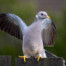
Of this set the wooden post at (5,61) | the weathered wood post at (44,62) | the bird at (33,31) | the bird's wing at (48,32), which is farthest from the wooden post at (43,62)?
the bird's wing at (48,32)

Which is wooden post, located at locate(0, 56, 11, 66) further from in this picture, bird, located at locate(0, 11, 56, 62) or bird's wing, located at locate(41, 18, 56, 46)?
bird's wing, located at locate(41, 18, 56, 46)

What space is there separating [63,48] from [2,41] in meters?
8.99

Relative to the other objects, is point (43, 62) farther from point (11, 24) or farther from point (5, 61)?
point (11, 24)

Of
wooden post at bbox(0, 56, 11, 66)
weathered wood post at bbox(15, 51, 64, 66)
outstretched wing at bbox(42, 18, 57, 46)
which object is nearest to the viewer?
weathered wood post at bbox(15, 51, 64, 66)

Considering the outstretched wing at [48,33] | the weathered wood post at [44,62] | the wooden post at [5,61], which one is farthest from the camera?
the outstretched wing at [48,33]

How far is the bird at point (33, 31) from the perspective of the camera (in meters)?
5.66

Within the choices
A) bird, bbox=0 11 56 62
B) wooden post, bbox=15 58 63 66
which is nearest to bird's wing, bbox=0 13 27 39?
bird, bbox=0 11 56 62

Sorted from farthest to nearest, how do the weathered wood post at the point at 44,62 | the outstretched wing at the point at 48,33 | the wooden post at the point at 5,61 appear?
the outstretched wing at the point at 48,33, the wooden post at the point at 5,61, the weathered wood post at the point at 44,62

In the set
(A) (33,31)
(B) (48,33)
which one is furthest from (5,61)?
(B) (48,33)

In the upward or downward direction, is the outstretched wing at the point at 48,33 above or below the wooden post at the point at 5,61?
above

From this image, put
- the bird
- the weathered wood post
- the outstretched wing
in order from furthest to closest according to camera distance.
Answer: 1. the outstretched wing
2. the bird
3. the weathered wood post

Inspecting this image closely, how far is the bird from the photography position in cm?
566

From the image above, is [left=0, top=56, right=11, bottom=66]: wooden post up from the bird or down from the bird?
down

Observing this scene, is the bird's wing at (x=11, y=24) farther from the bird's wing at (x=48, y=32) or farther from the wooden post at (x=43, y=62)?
the wooden post at (x=43, y=62)
